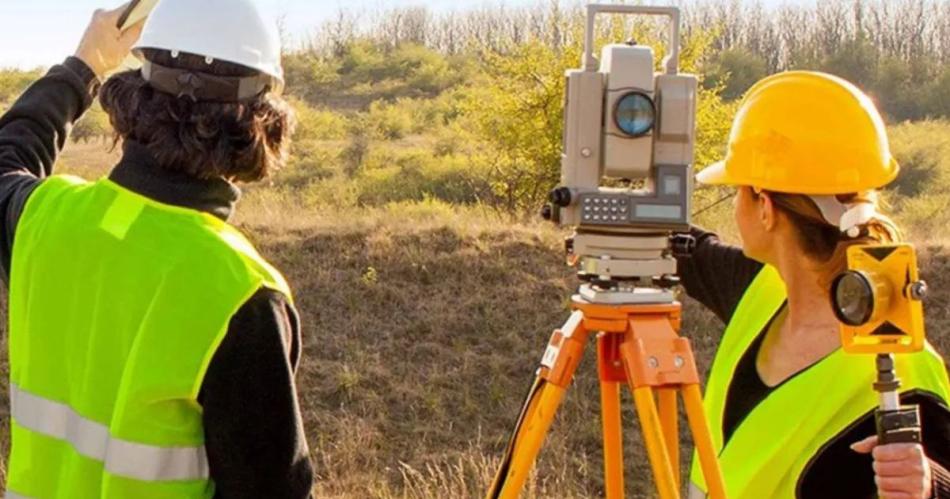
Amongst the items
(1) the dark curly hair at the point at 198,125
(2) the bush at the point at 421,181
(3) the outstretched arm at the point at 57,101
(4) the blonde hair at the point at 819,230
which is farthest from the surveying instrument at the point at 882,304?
(2) the bush at the point at 421,181

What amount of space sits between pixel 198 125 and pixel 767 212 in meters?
1.06

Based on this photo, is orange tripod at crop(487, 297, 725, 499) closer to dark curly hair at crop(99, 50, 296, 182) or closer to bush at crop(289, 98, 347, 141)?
dark curly hair at crop(99, 50, 296, 182)

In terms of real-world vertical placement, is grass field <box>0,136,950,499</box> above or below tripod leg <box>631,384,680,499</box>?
below

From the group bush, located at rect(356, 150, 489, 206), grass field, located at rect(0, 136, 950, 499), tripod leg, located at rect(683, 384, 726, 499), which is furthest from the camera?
bush, located at rect(356, 150, 489, 206)

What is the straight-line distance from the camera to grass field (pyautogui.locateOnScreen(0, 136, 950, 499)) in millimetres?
8422

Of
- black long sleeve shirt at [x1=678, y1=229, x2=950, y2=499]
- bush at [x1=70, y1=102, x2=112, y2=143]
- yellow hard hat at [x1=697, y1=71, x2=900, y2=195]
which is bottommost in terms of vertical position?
bush at [x1=70, y1=102, x2=112, y2=143]

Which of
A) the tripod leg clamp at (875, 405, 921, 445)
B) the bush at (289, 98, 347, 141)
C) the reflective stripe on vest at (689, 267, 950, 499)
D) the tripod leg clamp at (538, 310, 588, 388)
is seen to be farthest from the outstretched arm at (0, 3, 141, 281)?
the bush at (289, 98, 347, 141)

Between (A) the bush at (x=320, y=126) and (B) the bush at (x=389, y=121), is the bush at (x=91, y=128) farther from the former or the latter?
(B) the bush at (x=389, y=121)

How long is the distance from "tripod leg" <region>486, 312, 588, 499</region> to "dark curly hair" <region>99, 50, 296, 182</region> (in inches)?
28.0

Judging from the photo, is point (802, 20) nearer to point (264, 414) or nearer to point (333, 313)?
point (333, 313)

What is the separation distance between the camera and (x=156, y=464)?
1789 mm

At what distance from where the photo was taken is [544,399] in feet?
7.48

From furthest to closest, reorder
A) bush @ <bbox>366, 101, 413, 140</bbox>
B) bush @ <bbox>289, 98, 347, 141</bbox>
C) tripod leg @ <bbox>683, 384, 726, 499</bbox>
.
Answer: bush @ <bbox>366, 101, 413, 140</bbox> < bush @ <bbox>289, 98, 347, 141</bbox> < tripod leg @ <bbox>683, 384, 726, 499</bbox>

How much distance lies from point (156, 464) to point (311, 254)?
9098 millimetres
